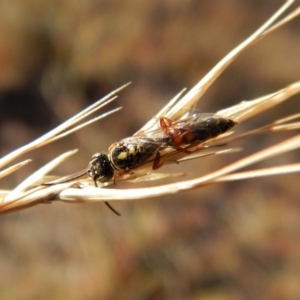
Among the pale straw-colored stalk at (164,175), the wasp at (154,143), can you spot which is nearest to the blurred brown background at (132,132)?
the wasp at (154,143)

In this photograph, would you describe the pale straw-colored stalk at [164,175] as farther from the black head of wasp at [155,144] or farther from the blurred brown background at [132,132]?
the blurred brown background at [132,132]

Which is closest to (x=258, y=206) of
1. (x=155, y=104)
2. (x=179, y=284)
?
(x=179, y=284)

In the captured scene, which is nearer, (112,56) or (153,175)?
(153,175)

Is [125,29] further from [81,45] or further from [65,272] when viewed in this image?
[65,272]

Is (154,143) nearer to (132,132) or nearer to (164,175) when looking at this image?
(164,175)

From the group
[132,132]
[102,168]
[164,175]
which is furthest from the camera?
[132,132]

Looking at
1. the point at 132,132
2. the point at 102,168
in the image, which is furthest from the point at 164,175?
the point at 132,132

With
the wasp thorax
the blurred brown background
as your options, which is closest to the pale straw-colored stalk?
the wasp thorax

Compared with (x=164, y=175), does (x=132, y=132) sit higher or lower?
higher

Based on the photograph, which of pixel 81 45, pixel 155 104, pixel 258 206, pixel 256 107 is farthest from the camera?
pixel 81 45
